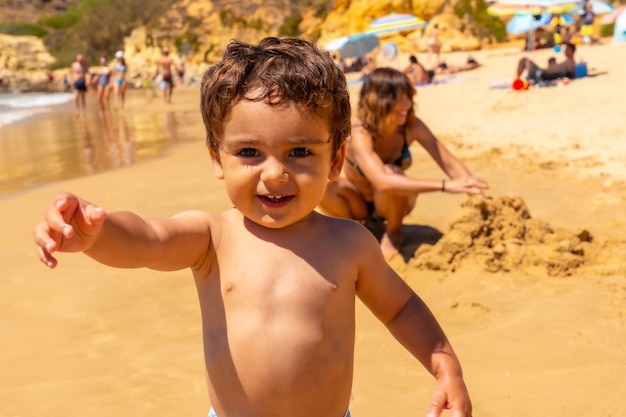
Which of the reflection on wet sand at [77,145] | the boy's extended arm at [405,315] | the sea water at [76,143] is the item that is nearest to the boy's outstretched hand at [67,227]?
the boy's extended arm at [405,315]

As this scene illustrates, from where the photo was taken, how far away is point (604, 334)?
3189 mm

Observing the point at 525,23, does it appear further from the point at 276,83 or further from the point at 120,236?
the point at 120,236

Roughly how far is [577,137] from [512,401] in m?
6.01

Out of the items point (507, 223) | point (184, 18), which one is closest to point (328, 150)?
point (507, 223)

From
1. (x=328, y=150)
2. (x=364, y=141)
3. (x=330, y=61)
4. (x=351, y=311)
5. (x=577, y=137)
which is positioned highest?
(x=330, y=61)

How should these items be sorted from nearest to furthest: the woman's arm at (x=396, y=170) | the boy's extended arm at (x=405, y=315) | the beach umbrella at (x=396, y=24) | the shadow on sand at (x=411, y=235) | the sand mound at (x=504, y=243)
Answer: the boy's extended arm at (x=405, y=315)
the sand mound at (x=504, y=243)
the woman's arm at (x=396, y=170)
the shadow on sand at (x=411, y=235)
the beach umbrella at (x=396, y=24)

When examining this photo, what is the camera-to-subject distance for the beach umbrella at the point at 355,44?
81.0ft

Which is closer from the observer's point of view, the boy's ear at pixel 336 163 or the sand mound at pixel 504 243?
the boy's ear at pixel 336 163

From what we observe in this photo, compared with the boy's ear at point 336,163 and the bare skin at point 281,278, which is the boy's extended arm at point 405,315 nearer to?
the bare skin at point 281,278

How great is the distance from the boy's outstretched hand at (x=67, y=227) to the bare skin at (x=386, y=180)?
293 centimetres

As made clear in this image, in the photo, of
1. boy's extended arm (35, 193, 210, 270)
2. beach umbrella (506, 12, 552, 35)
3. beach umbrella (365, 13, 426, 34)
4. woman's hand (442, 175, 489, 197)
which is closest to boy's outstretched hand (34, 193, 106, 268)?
boy's extended arm (35, 193, 210, 270)

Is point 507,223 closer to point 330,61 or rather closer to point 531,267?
point 531,267

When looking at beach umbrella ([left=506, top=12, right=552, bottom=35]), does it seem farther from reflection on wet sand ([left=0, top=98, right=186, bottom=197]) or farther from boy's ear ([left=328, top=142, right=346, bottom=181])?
boy's ear ([left=328, top=142, right=346, bottom=181])

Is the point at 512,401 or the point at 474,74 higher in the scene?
the point at 512,401
